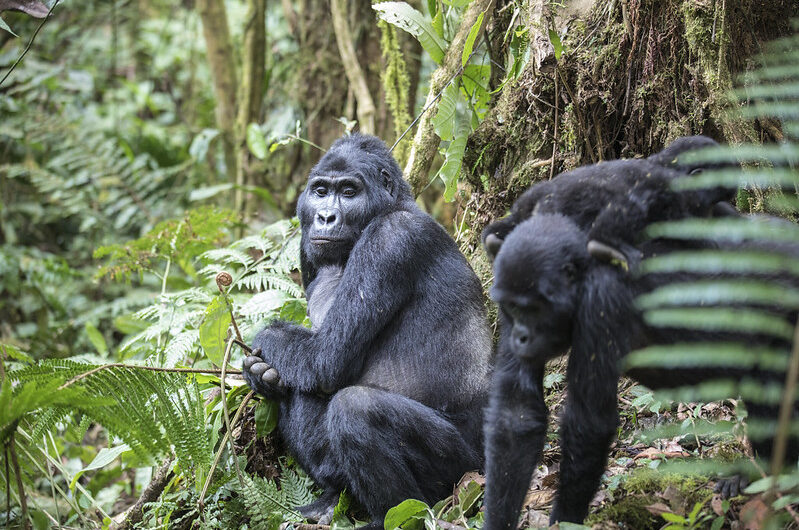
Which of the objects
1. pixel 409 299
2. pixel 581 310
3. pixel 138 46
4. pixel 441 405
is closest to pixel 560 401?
pixel 441 405

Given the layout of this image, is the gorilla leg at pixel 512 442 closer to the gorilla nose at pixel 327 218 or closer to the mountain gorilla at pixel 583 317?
the mountain gorilla at pixel 583 317

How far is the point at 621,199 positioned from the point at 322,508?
239 cm

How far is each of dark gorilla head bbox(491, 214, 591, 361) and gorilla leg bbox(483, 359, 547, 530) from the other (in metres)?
0.22

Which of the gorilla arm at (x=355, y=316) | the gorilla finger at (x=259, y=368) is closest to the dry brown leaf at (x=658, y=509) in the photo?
the gorilla arm at (x=355, y=316)

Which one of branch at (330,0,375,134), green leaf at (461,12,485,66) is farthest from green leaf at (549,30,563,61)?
branch at (330,0,375,134)

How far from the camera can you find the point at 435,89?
5.00 m

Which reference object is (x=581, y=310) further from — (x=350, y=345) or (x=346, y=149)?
(x=346, y=149)

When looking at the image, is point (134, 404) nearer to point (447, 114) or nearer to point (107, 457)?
→ point (107, 457)

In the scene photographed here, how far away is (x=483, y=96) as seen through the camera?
15.9ft

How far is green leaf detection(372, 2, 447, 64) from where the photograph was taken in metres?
4.66

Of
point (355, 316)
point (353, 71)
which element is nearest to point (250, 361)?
point (355, 316)

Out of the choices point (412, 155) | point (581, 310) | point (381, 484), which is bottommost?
point (381, 484)

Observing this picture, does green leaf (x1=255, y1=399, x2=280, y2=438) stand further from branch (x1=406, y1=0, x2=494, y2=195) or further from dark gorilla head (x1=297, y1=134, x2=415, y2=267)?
branch (x1=406, y1=0, x2=494, y2=195)

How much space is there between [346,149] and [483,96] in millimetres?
970
